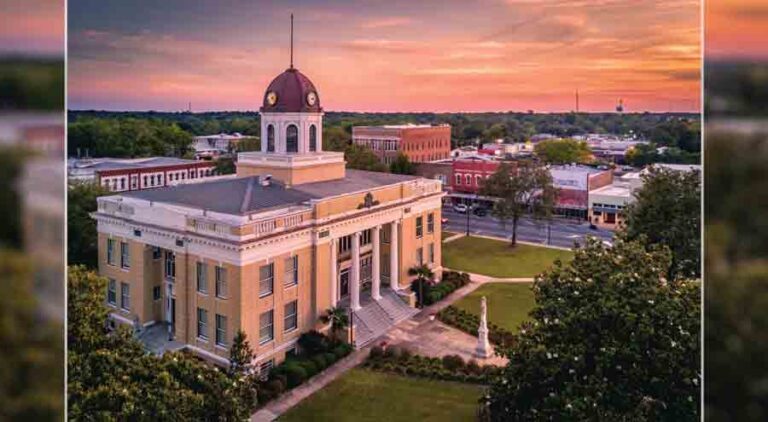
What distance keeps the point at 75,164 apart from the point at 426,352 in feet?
A: 19.2

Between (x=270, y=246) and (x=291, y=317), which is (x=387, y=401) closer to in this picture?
(x=291, y=317)

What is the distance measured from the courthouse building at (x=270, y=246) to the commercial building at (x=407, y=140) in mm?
872

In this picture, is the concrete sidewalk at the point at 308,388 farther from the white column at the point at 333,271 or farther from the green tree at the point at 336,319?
the white column at the point at 333,271

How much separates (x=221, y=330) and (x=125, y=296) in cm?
175

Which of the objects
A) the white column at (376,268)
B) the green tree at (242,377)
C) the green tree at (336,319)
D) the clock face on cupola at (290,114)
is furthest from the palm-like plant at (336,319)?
the clock face on cupola at (290,114)

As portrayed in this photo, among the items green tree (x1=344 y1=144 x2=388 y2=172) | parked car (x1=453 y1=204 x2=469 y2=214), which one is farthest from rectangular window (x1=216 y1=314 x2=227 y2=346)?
parked car (x1=453 y1=204 x2=469 y2=214)

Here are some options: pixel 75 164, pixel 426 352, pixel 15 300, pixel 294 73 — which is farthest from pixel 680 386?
pixel 75 164

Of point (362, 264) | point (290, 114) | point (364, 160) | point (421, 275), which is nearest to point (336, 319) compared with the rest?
point (362, 264)

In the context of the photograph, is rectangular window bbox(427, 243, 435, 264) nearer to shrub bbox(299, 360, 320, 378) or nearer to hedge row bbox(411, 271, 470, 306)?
hedge row bbox(411, 271, 470, 306)

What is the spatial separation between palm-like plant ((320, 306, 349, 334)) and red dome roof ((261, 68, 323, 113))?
346 centimetres

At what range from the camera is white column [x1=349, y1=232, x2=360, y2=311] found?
11.2 metres

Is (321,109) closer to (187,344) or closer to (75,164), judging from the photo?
(75,164)

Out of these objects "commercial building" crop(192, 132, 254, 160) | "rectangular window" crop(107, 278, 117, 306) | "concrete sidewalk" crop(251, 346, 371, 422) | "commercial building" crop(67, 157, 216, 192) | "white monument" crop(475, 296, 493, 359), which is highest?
"commercial building" crop(192, 132, 254, 160)

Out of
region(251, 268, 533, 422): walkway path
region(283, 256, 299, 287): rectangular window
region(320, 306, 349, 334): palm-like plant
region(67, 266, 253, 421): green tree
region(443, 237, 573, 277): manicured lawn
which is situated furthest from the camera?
region(443, 237, 573, 277): manicured lawn
